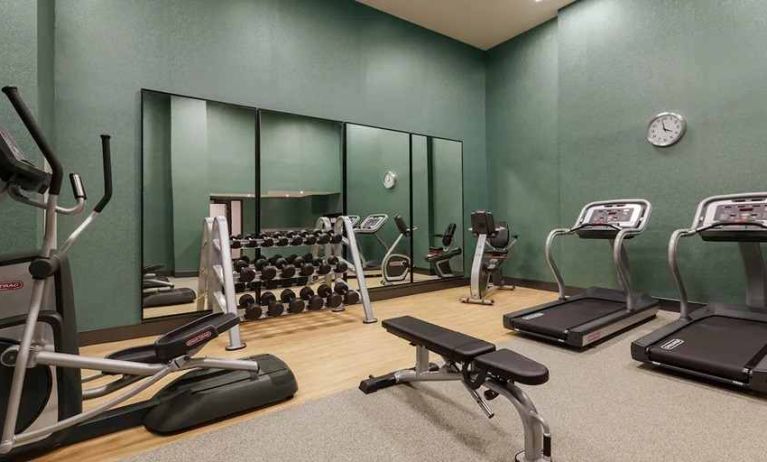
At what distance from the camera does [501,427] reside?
5.58ft

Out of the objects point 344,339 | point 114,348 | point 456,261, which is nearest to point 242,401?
point 344,339

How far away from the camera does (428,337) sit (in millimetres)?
1838

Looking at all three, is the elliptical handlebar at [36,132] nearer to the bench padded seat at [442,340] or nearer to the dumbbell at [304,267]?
the bench padded seat at [442,340]

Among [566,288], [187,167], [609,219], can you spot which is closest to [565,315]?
[609,219]

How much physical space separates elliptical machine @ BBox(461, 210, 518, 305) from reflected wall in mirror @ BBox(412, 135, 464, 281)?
25.0 inches

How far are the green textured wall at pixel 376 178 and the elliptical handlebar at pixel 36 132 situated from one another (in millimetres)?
3179

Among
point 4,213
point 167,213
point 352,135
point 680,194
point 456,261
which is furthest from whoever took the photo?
point 456,261

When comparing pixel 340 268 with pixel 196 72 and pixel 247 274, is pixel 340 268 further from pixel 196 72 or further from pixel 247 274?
pixel 196 72

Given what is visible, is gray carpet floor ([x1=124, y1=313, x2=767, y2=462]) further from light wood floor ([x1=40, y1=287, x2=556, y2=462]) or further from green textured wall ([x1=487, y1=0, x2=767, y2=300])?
green textured wall ([x1=487, y1=0, x2=767, y2=300])

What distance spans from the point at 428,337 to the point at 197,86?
10.5 feet

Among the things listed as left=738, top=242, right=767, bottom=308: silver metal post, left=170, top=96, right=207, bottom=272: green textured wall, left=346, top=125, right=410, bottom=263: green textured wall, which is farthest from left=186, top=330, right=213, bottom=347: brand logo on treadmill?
left=738, top=242, right=767, bottom=308: silver metal post

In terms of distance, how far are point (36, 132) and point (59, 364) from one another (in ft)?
2.79

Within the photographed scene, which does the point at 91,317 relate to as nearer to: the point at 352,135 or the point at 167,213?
the point at 167,213

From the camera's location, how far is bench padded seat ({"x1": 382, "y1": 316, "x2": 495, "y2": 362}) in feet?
5.30
